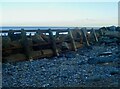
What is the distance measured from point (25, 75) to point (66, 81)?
2.52m

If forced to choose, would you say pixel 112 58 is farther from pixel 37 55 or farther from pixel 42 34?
pixel 42 34

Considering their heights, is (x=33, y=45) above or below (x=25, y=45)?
below

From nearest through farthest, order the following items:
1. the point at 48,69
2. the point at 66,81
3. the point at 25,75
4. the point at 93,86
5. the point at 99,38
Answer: the point at 93,86 < the point at 66,81 < the point at 25,75 < the point at 48,69 < the point at 99,38

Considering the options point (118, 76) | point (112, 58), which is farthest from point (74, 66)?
point (118, 76)

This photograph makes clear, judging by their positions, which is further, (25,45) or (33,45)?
(33,45)

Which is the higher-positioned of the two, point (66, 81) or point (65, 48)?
point (66, 81)

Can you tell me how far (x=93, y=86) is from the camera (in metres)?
10.7

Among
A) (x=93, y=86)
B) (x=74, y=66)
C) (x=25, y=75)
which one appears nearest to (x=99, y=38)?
(x=74, y=66)

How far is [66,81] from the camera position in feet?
39.5

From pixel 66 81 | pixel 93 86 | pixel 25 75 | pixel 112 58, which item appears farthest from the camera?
pixel 112 58

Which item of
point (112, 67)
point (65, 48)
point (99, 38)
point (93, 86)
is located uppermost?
point (93, 86)

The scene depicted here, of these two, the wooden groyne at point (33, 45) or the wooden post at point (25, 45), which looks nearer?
the wooden groyne at point (33, 45)

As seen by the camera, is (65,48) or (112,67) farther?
(65,48)

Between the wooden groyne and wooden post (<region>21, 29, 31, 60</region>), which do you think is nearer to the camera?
the wooden groyne
